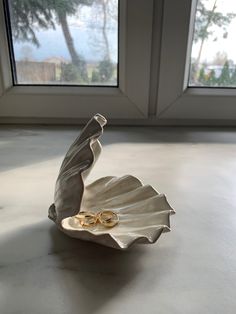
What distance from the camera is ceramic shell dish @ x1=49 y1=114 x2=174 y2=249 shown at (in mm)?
327

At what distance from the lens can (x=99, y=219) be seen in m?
0.41

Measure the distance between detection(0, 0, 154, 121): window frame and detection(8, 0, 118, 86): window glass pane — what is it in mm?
27

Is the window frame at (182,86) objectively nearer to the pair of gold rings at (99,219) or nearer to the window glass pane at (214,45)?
the window glass pane at (214,45)

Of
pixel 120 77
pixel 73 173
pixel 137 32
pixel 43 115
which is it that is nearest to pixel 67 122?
pixel 43 115

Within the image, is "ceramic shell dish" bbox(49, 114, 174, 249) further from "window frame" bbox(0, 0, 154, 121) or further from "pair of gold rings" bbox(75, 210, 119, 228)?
"window frame" bbox(0, 0, 154, 121)

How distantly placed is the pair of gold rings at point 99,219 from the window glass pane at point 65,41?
0.49 metres

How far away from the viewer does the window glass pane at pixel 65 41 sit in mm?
759

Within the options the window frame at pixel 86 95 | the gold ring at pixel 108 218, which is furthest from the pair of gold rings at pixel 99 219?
the window frame at pixel 86 95

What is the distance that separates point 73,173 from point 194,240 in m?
0.18

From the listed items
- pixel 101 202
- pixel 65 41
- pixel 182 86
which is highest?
pixel 65 41

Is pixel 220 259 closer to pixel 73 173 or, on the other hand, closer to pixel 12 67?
pixel 73 173

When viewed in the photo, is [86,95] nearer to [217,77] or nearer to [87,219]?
[217,77]

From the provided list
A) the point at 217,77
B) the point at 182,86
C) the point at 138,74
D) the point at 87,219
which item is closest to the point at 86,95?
the point at 138,74

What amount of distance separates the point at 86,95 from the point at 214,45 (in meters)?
0.35
